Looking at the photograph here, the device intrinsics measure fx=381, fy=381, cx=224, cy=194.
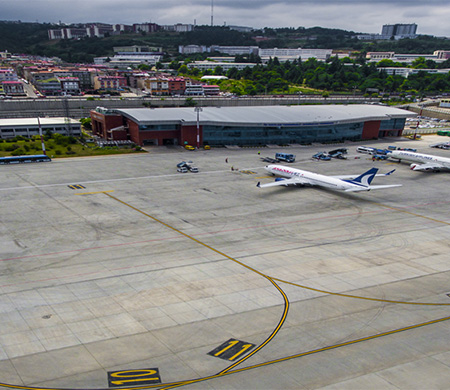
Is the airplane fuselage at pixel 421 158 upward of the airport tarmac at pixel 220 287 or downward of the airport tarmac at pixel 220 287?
downward

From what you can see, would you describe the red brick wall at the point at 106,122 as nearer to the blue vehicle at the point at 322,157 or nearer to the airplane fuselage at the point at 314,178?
the airplane fuselage at the point at 314,178

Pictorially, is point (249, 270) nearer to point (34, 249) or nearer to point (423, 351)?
point (423, 351)

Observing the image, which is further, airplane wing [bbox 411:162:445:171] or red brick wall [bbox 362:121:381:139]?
red brick wall [bbox 362:121:381:139]

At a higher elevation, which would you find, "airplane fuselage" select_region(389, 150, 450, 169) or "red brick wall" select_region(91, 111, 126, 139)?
"red brick wall" select_region(91, 111, 126, 139)

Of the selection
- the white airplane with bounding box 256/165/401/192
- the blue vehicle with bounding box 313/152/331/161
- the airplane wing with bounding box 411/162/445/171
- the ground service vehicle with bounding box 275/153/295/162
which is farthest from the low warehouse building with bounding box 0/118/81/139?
the airplane wing with bounding box 411/162/445/171

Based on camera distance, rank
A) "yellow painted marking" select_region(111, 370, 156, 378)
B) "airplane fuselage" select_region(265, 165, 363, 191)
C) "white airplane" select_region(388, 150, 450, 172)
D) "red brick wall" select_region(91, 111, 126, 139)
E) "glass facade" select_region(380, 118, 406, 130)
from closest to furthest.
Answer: "yellow painted marking" select_region(111, 370, 156, 378)
"airplane fuselage" select_region(265, 165, 363, 191)
"white airplane" select_region(388, 150, 450, 172)
"red brick wall" select_region(91, 111, 126, 139)
"glass facade" select_region(380, 118, 406, 130)

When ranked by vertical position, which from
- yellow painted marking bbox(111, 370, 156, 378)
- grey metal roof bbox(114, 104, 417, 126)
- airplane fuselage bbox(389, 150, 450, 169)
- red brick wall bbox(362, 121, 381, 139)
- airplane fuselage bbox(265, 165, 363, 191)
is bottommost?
red brick wall bbox(362, 121, 381, 139)

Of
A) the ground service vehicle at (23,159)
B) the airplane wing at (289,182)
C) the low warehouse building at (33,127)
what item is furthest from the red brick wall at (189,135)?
the airplane wing at (289,182)

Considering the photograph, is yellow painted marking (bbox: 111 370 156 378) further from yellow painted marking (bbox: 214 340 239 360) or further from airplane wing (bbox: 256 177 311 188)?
airplane wing (bbox: 256 177 311 188)
